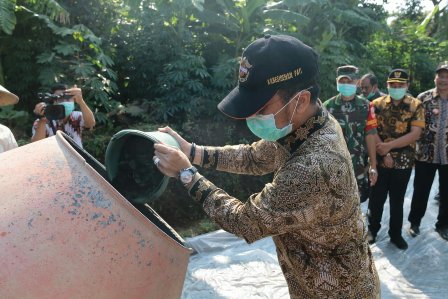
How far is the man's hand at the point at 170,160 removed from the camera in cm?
152

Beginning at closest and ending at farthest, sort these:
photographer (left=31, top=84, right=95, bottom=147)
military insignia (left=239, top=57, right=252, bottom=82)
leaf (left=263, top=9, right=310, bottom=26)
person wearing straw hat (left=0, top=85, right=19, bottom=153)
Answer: military insignia (left=239, top=57, right=252, bottom=82) < person wearing straw hat (left=0, top=85, right=19, bottom=153) < photographer (left=31, top=84, right=95, bottom=147) < leaf (left=263, top=9, right=310, bottom=26)

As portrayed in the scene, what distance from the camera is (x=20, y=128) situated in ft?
18.9

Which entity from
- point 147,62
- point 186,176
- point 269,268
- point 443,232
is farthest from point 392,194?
point 147,62

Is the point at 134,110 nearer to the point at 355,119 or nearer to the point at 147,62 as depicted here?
the point at 147,62

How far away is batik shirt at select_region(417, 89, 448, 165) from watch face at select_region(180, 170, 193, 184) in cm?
360

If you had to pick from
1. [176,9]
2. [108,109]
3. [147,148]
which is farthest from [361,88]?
[147,148]

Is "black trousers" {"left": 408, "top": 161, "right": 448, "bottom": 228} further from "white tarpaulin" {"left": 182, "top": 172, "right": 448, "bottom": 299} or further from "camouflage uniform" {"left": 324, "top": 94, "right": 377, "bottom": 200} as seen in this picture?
"camouflage uniform" {"left": 324, "top": 94, "right": 377, "bottom": 200}

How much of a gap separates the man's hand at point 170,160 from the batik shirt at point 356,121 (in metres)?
2.94

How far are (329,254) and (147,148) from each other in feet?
2.76

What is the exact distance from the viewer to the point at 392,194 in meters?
4.31

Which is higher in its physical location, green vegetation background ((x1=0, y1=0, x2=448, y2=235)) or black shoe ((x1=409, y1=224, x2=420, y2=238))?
green vegetation background ((x1=0, y1=0, x2=448, y2=235))

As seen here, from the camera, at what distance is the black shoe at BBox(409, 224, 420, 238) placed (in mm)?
4582

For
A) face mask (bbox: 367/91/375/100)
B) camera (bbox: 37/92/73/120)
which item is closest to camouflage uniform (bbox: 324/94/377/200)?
face mask (bbox: 367/91/375/100)

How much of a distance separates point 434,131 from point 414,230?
1.02 metres
